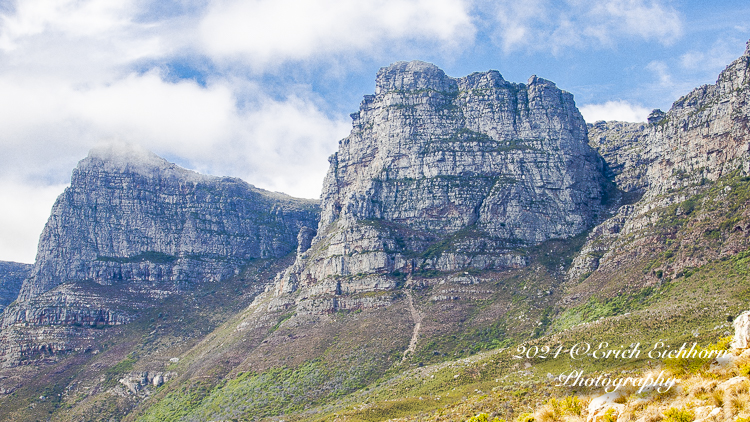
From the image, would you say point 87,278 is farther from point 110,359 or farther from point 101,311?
point 110,359

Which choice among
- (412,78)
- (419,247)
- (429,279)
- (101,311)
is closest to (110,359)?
(101,311)

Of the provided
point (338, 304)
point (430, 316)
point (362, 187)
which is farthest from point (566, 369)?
point (362, 187)

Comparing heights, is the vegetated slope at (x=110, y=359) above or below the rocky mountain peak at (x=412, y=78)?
below

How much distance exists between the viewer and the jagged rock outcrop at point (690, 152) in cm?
12088

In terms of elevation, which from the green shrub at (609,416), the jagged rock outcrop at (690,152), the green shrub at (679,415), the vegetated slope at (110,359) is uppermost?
the jagged rock outcrop at (690,152)

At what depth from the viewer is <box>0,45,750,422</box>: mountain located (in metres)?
93.2

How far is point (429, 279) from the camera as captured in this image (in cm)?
14088

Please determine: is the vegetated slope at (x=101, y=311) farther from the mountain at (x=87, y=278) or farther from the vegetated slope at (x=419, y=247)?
the vegetated slope at (x=419, y=247)

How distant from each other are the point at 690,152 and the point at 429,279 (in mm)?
65641

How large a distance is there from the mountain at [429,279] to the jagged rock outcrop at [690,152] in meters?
0.57

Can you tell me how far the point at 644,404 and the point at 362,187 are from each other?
489 ft

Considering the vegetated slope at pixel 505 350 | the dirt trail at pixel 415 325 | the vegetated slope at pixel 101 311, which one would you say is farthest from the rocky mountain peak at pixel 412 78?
the dirt trail at pixel 415 325

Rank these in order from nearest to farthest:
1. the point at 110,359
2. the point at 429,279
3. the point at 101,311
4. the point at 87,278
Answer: the point at 429,279
the point at 110,359
the point at 101,311
the point at 87,278

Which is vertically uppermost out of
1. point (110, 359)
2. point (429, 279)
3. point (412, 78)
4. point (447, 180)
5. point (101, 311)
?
point (412, 78)
